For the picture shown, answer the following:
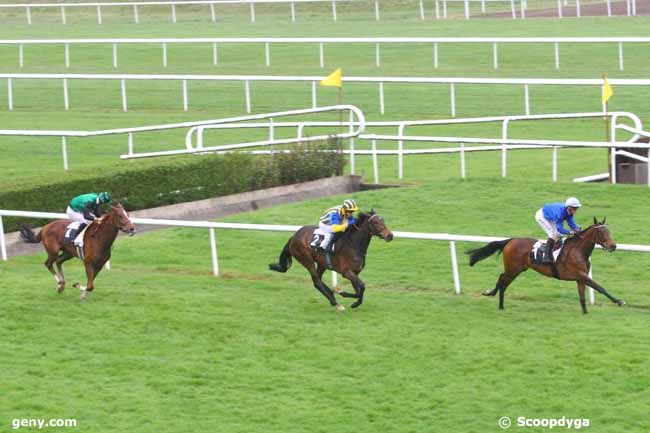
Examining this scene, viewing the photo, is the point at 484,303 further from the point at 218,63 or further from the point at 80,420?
the point at 218,63

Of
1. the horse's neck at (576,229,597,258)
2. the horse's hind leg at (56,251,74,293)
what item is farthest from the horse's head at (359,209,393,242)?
the horse's hind leg at (56,251,74,293)

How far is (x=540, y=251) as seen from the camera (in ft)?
39.2

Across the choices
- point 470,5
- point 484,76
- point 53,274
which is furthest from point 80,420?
point 470,5

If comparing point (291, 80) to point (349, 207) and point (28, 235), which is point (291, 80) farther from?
point (349, 207)

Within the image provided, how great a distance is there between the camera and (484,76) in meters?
25.3

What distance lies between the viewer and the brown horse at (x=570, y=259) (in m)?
11.7

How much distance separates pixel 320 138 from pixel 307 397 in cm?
834

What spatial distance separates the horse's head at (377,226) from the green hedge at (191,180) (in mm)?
4655

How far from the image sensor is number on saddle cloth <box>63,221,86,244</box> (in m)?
12.8

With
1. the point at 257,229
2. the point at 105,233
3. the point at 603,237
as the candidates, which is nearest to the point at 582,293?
the point at 603,237

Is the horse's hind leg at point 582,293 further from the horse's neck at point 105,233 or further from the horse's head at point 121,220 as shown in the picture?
the horse's neck at point 105,233

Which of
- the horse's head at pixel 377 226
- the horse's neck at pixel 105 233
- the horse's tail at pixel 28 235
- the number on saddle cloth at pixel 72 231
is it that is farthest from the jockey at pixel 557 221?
the horse's tail at pixel 28 235

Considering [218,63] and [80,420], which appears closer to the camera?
[80,420]

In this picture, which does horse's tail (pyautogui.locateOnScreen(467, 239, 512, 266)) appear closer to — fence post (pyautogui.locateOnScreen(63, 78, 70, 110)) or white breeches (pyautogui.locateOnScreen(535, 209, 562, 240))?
white breeches (pyautogui.locateOnScreen(535, 209, 562, 240))
